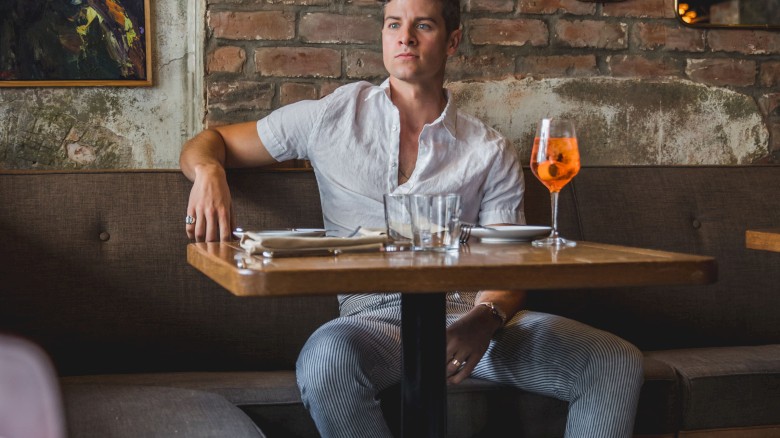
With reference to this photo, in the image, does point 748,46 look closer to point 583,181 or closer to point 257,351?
point 583,181

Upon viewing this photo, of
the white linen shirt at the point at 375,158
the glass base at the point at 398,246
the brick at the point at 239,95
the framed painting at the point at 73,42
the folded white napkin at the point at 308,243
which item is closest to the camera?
the folded white napkin at the point at 308,243

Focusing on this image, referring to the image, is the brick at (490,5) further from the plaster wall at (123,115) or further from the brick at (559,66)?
the plaster wall at (123,115)

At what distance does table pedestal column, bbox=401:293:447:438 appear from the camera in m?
1.23

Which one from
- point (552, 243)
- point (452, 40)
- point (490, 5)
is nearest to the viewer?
point (552, 243)

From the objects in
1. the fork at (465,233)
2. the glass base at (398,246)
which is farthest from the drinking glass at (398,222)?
the fork at (465,233)

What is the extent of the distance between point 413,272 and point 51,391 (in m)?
0.55

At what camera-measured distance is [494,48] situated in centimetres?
234

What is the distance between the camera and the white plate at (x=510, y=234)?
134cm

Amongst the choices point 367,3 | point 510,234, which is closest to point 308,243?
point 510,234

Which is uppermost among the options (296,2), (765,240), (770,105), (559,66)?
(296,2)

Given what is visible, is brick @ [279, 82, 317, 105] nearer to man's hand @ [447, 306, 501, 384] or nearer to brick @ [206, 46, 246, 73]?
brick @ [206, 46, 246, 73]

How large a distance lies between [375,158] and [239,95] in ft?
1.74

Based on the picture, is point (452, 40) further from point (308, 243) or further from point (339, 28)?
point (308, 243)

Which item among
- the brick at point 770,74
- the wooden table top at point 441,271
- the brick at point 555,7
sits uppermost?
the brick at point 555,7
